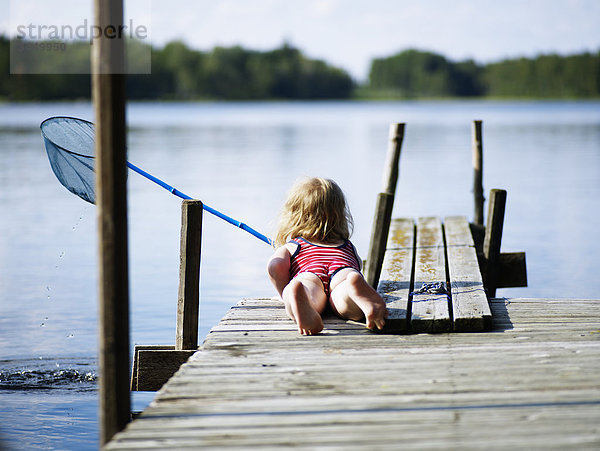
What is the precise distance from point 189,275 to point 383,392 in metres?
2.22

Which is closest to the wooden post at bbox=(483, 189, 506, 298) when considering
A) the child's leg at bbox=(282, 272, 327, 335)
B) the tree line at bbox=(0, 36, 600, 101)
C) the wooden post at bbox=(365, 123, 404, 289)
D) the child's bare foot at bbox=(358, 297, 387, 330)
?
the wooden post at bbox=(365, 123, 404, 289)

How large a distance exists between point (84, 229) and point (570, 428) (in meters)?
14.4

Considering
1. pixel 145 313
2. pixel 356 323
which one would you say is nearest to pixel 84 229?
pixel 145 313

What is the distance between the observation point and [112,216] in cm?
375

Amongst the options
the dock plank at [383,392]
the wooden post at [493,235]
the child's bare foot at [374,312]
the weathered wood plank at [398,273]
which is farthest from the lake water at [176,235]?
the wooden post at [493,235]

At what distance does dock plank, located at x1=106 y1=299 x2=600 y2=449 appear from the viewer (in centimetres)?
354

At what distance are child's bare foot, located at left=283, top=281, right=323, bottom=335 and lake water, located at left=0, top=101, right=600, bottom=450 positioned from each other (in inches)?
61.1

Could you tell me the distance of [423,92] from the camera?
140 m

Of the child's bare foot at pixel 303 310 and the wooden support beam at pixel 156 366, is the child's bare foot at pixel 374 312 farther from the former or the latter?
the wooden support beam at pixel 156 366

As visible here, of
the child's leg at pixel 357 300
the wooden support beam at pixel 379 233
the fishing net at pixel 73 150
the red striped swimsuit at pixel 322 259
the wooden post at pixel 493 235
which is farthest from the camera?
the wooden post at pixel 493 235

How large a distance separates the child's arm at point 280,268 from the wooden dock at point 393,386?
9.9 inches

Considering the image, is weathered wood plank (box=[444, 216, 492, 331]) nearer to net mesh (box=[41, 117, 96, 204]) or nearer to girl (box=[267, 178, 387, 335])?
girl (box=[267, 178, 387, 335])

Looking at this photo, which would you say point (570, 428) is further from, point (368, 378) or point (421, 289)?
point (421, 289)

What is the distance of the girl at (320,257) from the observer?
5.32 meters
